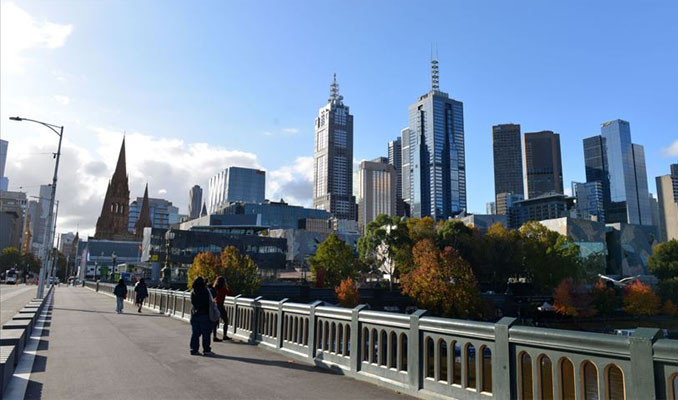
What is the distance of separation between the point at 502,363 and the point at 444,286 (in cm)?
5657

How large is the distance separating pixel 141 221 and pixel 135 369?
184m

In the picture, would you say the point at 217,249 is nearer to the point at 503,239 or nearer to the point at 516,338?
the point at 503,239

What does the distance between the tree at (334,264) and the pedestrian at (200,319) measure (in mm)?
66272

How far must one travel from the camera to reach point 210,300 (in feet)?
37.3

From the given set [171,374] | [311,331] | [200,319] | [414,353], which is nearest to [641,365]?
[414,353]

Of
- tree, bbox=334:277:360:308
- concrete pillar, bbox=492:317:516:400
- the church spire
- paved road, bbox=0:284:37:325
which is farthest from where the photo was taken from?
the church spire

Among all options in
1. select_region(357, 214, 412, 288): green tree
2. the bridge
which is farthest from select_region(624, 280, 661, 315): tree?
the bridge

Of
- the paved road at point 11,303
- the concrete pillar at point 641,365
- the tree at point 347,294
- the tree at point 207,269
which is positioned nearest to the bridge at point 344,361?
the concrete pillar at point 641,365

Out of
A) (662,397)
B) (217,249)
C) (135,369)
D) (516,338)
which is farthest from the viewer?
(217,249)

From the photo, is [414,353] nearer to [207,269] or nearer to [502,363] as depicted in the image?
[502,363]

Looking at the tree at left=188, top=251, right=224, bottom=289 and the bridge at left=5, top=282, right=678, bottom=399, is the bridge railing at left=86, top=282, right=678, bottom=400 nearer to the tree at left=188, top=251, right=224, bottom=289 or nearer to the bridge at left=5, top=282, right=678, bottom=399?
the bridge at left=5, top=282, right=678, bottom=399

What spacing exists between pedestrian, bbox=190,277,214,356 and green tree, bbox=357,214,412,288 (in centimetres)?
6161

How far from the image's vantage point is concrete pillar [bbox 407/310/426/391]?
718 cm

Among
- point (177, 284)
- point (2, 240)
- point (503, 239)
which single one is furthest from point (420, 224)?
point (2, 240)
